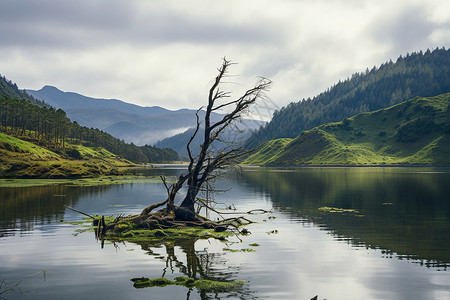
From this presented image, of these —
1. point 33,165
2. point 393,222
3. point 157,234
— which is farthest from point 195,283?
point 33,165

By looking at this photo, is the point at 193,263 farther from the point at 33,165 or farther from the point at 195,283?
the point at 33,165

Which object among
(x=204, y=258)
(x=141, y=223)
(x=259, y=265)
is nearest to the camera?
(x=259, y=265)

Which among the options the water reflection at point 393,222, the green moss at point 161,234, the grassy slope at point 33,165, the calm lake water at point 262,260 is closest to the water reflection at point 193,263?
the calm lake water at point 262,260

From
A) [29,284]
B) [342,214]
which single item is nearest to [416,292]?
[29,284]

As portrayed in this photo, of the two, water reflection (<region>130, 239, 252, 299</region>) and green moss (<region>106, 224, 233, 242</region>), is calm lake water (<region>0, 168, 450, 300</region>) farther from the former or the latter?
green moss (<region>106, 224, 233, 242</region>)

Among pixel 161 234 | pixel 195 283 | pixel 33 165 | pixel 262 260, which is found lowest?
pixel 262 260

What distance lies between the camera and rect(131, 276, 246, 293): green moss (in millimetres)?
18016

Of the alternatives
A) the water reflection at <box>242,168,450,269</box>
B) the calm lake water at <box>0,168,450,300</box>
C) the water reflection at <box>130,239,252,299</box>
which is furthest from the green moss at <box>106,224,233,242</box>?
the water reflection at <box>242,168,450,269</box>

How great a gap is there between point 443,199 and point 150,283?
57650 millimetres

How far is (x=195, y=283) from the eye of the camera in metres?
18.6

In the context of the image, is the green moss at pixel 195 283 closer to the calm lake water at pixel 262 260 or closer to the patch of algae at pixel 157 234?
the calm lake water at pixel 262 260

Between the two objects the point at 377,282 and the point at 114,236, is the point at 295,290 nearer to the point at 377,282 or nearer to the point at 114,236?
the point at 377,282

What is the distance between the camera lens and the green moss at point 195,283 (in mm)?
18016

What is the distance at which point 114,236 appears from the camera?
31.6 meters
